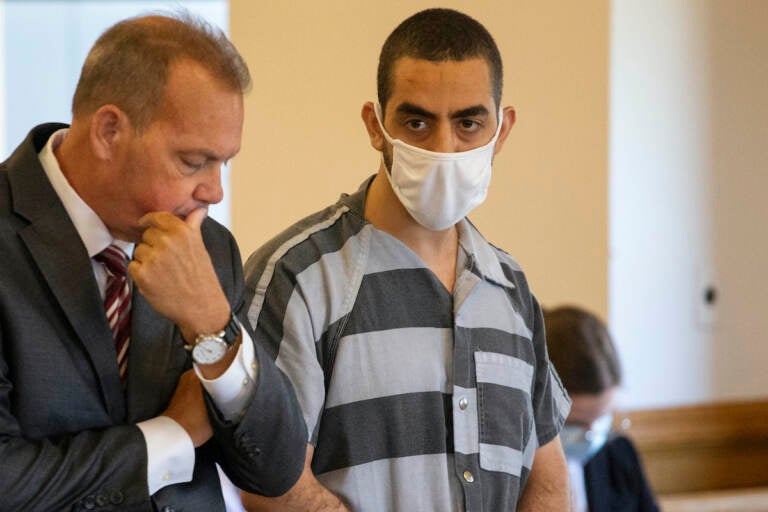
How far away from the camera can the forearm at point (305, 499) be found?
179 cm

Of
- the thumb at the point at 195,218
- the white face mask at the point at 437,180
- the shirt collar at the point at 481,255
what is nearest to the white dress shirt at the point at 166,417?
the thumb at the point at 195,218

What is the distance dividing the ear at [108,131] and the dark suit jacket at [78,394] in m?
0.09

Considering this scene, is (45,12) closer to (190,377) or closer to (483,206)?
(483,206)

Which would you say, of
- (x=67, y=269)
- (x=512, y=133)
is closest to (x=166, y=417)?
(x=67, y=269)

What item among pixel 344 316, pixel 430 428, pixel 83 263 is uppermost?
pixel 83 263

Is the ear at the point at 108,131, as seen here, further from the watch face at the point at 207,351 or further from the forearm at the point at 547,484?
the forearm at the point at 547,484

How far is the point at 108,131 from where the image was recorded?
1592mm

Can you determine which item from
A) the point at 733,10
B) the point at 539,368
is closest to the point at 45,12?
the point at 733,10

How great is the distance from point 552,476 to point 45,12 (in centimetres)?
555

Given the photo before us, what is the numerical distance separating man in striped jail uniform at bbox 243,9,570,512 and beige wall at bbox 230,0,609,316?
720mm

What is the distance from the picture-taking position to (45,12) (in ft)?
22.4

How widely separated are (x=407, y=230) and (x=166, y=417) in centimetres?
60

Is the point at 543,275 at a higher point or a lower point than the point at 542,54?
lower

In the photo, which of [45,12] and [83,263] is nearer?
[83,263]
